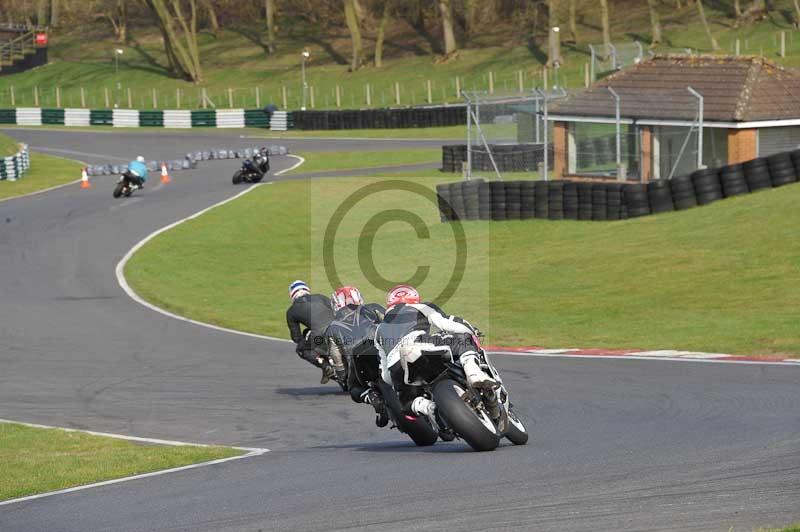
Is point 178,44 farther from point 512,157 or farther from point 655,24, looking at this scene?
point 512,157

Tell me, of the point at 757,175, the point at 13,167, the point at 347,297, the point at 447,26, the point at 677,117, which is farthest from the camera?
the point at 447,26

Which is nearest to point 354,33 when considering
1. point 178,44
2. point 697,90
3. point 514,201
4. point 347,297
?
point 178,44

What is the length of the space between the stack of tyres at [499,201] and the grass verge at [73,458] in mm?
20158

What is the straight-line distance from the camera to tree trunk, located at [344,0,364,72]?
265 feet

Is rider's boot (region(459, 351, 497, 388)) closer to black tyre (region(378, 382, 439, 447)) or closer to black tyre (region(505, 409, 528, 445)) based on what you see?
black tyre (region(505, 409, 528, 445))

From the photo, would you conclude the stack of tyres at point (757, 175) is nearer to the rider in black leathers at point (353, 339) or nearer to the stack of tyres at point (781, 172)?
the stack of tyres at point (781, 172)

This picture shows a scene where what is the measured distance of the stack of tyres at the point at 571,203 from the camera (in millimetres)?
31438

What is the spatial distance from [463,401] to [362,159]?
1655 inches

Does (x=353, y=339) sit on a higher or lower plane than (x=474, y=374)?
lower

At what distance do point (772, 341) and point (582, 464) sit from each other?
8.90 metres

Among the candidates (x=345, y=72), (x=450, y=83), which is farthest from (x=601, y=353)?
(x=345, y=72)

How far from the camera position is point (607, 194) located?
31.1 meters

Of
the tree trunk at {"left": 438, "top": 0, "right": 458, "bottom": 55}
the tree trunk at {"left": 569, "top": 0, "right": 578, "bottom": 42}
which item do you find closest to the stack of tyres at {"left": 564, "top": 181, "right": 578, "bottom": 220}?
the tree trunk at {"left": 569, "top": 0, "right": 578, "bottom": 42}

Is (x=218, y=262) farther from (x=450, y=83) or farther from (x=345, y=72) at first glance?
(x=345, y=72)
